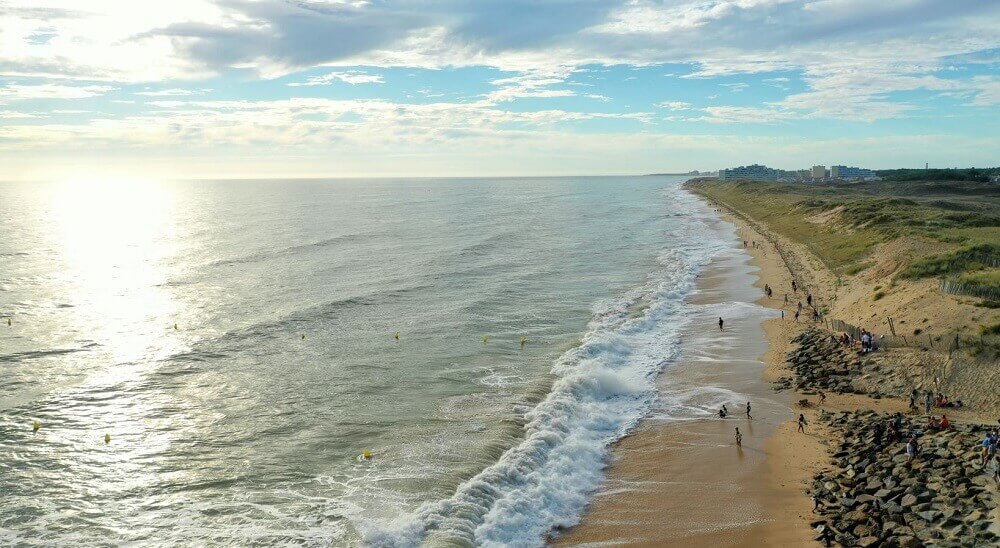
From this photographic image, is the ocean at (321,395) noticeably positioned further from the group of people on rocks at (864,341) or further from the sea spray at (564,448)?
the group of people on rocks at (864,341)

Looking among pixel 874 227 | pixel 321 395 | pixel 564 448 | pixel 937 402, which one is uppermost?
pixel 874 227

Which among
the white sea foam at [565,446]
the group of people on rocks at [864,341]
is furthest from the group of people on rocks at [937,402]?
the white sea foam at [565,446]

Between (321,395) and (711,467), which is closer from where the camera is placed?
(711,467)

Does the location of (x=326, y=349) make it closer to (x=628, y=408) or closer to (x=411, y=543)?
(x=628, y=408)

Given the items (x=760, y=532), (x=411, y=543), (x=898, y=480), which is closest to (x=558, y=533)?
(x=411, y=543)

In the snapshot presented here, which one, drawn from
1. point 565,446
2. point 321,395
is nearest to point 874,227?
point 565,446

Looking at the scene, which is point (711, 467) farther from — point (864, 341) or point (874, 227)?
point (874, 227)
